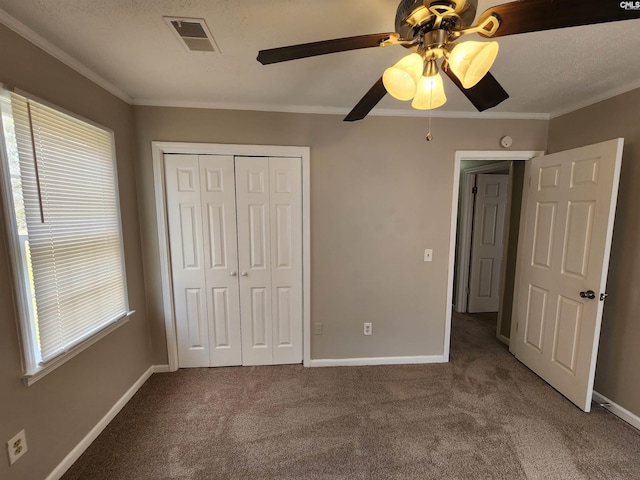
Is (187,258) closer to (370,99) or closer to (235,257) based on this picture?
(235,257)

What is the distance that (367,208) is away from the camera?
2377mm

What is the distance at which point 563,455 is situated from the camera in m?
1.58

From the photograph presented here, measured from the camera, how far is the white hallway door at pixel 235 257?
88.7 inches

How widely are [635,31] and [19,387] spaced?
3.42 meters

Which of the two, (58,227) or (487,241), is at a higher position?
(58,227)

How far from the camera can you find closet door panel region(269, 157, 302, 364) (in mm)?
2295

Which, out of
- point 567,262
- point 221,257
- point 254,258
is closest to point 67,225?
point 221,257

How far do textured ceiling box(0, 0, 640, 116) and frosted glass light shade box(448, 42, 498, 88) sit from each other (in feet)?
1.53

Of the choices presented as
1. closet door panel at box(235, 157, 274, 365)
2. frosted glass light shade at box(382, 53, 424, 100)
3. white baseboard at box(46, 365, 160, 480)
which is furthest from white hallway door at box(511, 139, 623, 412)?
white baseboard at box(46, 365, 160, 480)

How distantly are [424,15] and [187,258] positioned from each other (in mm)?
2282

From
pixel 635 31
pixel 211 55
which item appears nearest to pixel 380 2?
pixel 211 55

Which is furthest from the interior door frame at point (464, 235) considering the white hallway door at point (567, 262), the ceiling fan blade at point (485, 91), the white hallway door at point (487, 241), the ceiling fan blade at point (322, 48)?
the ceiling fan blade at point (322, 48)

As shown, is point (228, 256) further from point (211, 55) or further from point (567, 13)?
point (567, 13)

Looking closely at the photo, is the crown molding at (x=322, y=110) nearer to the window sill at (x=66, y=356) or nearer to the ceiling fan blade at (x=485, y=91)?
the ceiling fan blade at (x=485, y=91)
